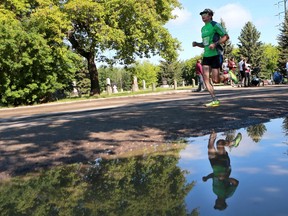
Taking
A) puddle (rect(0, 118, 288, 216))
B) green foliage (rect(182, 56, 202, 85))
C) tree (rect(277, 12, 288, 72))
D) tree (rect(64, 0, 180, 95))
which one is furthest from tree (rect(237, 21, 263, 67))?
puddle (rect(0, 118, 288, 216))

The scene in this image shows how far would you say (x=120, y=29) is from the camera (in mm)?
26312

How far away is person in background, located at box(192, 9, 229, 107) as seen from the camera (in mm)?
7484

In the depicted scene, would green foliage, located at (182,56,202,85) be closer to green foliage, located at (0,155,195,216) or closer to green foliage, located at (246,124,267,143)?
green foliage, located at (246,124,267,143)

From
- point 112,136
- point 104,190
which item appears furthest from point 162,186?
point 112,136

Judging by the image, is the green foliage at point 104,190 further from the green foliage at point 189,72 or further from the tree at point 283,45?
the green foliage at point 189,72

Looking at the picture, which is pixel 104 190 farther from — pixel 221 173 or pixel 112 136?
pixel 112 136

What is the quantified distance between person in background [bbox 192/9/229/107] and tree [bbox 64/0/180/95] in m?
17.2

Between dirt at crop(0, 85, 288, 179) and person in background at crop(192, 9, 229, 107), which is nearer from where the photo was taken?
dirt at crop(0, 85, 288, 179)

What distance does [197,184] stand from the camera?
9.56 feet

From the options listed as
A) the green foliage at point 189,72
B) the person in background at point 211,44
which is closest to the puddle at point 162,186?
the person in background at point 211,44

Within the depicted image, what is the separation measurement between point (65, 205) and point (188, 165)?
1.38 m

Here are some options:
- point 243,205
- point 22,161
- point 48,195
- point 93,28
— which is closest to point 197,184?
point 243,205

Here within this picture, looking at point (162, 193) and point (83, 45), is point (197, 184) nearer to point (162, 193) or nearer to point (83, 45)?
point (162, 193)

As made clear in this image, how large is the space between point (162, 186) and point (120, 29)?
24381mm
